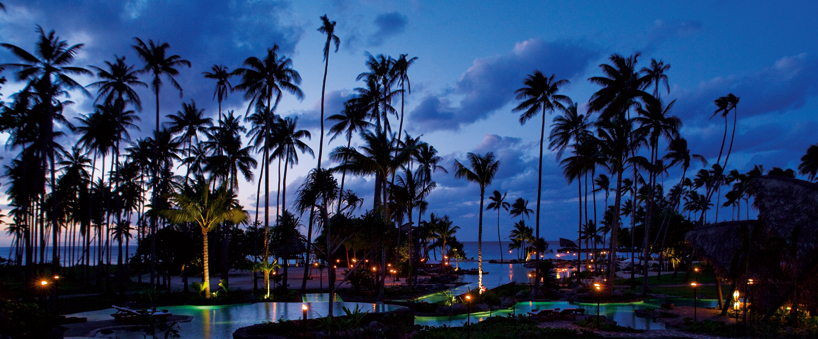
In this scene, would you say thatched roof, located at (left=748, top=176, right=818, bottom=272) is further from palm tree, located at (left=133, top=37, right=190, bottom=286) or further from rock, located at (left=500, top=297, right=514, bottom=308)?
palm tree, located at (left=133, top=37, right=190, bottom=286)

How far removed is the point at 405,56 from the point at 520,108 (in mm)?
8975

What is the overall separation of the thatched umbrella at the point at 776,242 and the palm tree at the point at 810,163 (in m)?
43.5

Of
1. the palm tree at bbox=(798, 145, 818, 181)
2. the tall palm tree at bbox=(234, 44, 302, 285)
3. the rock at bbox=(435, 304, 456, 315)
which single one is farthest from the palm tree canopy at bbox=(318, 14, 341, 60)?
the palm tree at bbox=(798, 145, 818, 181)

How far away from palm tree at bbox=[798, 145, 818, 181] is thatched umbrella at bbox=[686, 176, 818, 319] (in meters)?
43.5

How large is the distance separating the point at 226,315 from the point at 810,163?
62.0 metres

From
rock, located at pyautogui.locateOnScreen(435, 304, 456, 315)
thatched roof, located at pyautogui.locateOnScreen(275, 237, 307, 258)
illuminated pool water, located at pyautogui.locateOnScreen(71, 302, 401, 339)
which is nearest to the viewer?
illuminated pool water, located at pyautogui.locateOnScreen(71, 302, 401, 339)

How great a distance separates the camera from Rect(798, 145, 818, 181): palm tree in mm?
50250

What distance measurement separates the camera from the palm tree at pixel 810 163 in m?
50.2

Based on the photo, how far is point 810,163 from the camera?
5138 cm

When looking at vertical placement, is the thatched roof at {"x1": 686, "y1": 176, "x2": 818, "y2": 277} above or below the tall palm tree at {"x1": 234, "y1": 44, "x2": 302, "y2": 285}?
below

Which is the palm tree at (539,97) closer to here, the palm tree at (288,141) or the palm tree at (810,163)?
the palm tree at (288,141)

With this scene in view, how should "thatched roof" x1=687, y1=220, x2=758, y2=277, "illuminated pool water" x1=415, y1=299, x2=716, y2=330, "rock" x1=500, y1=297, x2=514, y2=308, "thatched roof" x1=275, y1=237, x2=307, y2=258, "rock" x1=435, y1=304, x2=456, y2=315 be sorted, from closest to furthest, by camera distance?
"illuminated pool water" x1=415, y1=299, x2=716, y2=330
"thatched roof" x1=687, y1=220, x2=758, y2=277
"rock" x1=435, y1=304, x2=456, y2=315
"rock" x1=500, y1=297, x2=514, y2=308
"thatched roof" x1=275, y1=237, x2=307, y2=258

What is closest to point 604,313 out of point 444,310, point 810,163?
point 444,310

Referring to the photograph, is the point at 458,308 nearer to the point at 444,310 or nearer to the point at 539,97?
the point at 444,310
